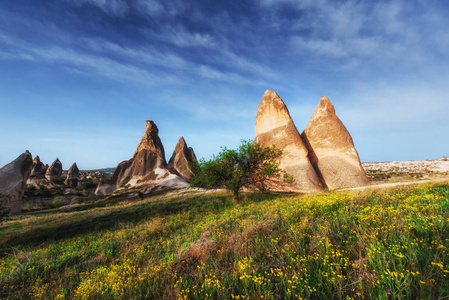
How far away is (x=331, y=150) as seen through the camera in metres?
26.3

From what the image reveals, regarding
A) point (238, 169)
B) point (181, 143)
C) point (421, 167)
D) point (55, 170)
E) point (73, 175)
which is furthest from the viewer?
point (73, 175)

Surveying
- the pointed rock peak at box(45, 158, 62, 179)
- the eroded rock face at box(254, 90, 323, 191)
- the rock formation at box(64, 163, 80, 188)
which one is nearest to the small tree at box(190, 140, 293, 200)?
the eroded rock face at box(254, 90, 323, 191)

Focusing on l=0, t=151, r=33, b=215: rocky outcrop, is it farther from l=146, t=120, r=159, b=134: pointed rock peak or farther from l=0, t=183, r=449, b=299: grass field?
l=146, t=120, r=159, b=134: pointed rock peak

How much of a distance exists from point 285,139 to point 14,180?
113 feet

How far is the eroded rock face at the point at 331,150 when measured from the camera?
2441 centimetres

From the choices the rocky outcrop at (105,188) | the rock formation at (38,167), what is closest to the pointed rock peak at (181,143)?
the rocky outcrop at (105,188)

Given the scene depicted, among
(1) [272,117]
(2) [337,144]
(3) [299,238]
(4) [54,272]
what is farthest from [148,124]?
(3) [299,238]

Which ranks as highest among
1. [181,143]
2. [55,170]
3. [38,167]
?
[181,143]

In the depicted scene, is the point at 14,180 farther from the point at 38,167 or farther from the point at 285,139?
the point at 38,167

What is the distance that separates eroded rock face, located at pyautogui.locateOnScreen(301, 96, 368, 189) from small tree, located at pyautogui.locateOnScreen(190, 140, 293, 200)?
12250 millimetres

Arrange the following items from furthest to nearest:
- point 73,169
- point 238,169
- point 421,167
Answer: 1. point 73,169
2. point 421,167
3. point 238,169

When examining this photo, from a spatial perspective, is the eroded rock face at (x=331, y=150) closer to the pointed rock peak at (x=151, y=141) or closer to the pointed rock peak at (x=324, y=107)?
the pointed rock peak at (x=324, y=107)

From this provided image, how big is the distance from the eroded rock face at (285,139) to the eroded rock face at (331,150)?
106 inches

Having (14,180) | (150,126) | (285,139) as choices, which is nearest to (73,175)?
Answer: (150,126)
